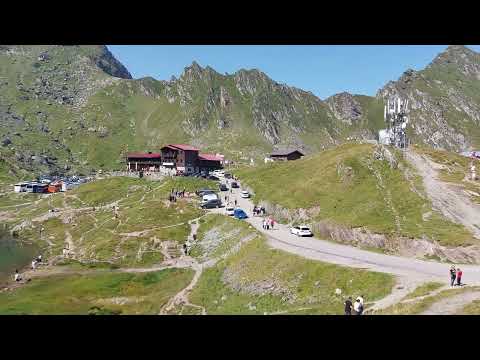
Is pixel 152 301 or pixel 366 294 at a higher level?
pixel 366 294

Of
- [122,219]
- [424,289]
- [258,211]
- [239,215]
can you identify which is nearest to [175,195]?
[122,219]

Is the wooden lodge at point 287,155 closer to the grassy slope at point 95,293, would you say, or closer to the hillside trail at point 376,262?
the hillside trail at point 376,262

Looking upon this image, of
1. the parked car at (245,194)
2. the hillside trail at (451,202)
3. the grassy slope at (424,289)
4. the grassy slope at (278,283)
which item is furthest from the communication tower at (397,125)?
the grassy slope at (424,289)

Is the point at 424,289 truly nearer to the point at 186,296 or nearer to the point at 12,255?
the point at 186,296

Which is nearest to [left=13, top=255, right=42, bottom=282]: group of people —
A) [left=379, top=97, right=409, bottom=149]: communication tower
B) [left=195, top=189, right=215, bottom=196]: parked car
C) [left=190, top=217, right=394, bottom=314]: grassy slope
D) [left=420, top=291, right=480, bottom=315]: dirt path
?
[left=190, top=217, right=394, bottom=314]: grassy slope

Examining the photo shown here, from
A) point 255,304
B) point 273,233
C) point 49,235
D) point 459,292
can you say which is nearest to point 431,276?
point 459,292
